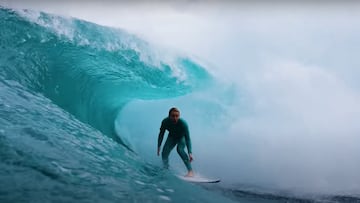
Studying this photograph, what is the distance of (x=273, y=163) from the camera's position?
Answer: 27.2ft

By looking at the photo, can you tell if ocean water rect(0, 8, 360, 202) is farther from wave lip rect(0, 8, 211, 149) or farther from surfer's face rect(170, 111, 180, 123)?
surfer's face rect(170, 111, 180, 123)

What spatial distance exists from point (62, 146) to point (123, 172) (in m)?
0.79

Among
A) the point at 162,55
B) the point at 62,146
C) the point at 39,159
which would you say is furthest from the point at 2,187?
the point at 162,55

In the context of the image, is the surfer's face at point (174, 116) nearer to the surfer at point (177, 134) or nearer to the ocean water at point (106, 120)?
the surfer at point (177, 134)

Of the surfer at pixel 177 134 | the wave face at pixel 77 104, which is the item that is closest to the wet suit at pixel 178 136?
Answer: the surfer at pixel 177 134

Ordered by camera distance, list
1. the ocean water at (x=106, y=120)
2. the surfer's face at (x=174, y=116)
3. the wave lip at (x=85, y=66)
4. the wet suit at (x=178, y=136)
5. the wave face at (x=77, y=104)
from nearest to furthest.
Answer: the wave face at (x=77, y=104) < the ocean water at (x=106, y=120) < the surfer's face at (x=174, y=116) < the wet suit at (x=178, y=136) < the wave lip at (x=85, y=66)

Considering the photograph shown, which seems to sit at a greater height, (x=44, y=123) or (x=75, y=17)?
(x=75, y=17)

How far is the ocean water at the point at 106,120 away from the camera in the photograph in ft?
12.1

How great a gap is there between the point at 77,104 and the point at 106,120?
1.07 m

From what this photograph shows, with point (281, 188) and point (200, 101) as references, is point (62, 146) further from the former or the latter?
point (200, 101)

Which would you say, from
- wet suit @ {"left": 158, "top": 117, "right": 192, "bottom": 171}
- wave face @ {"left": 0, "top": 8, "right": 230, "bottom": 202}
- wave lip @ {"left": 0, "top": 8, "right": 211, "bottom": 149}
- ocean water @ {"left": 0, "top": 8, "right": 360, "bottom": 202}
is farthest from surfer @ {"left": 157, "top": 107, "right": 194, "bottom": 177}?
wave lip @ {"left": 0, "top": 8, "right": 211, "bottom": 149}

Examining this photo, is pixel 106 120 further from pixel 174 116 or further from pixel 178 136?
pixel 174 116

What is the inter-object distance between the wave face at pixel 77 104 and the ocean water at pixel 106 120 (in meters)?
0.02

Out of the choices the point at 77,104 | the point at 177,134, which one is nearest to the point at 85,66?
the point at 77,104
